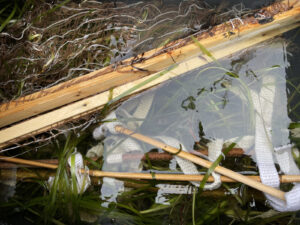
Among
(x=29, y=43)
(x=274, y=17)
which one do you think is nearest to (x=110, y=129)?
(x=29, y=43)

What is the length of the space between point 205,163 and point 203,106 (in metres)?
0.30

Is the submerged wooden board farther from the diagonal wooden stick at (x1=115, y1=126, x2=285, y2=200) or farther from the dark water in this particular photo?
the diagonal wooden stick at (x1=115, y1=126, x2=285, y2=200)

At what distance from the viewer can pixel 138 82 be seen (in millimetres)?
1314

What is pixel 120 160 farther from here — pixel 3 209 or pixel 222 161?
pixel 3 209

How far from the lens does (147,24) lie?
1509mm

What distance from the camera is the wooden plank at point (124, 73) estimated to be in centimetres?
Result: 126

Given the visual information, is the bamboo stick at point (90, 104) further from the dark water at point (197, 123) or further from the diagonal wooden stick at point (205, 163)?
the diagonal wooden stick at point (205, 163)

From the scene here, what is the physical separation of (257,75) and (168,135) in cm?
56

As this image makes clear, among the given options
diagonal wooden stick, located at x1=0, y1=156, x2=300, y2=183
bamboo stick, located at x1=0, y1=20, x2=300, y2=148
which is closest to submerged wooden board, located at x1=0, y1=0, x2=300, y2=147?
bamboo stick, located at x1=0, y1=20, x2=300, y2=148

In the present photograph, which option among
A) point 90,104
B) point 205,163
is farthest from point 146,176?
point 90,104

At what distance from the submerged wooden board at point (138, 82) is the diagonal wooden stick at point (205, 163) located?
206mm

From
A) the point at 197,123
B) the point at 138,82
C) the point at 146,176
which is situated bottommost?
the point at 146,176

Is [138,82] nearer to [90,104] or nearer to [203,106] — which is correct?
[90,104]

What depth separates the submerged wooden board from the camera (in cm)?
131
